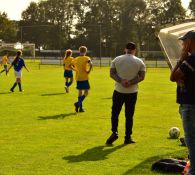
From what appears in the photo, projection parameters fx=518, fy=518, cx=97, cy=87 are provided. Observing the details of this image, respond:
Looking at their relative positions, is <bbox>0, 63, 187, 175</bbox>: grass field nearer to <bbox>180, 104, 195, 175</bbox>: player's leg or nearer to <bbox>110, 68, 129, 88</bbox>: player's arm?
<bbox>110, 68, 129, 88</bbox>: player's arm

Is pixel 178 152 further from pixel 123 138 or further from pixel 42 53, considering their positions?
pixel 42 53

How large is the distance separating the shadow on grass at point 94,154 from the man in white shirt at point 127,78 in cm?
49

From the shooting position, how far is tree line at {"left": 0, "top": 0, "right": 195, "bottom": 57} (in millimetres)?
95062

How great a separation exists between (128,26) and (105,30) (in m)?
4.55

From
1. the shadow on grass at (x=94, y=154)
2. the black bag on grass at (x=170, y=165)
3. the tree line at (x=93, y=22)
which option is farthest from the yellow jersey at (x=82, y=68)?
the tree line at (x=93, y=22)

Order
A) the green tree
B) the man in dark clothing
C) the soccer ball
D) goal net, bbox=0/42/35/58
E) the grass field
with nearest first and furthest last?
the man in dark clothing, the grass field, the soccer ball, goal net, bbox=0/42/35/58, the green tree

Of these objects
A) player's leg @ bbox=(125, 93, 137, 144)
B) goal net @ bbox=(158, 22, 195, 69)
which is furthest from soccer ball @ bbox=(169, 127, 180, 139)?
goal net @ bbox=(158, 22, 195, 69)

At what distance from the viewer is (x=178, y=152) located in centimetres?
921

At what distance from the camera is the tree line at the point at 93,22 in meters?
95.1

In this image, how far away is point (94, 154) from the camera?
916 centimetres

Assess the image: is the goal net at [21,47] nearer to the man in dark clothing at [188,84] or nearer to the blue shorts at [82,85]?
the blue shorts at [82,85]

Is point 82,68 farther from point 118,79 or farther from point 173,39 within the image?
point 173,39

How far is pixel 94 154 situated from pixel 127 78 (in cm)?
169

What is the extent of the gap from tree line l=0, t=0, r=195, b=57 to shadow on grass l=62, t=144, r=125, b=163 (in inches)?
3045
